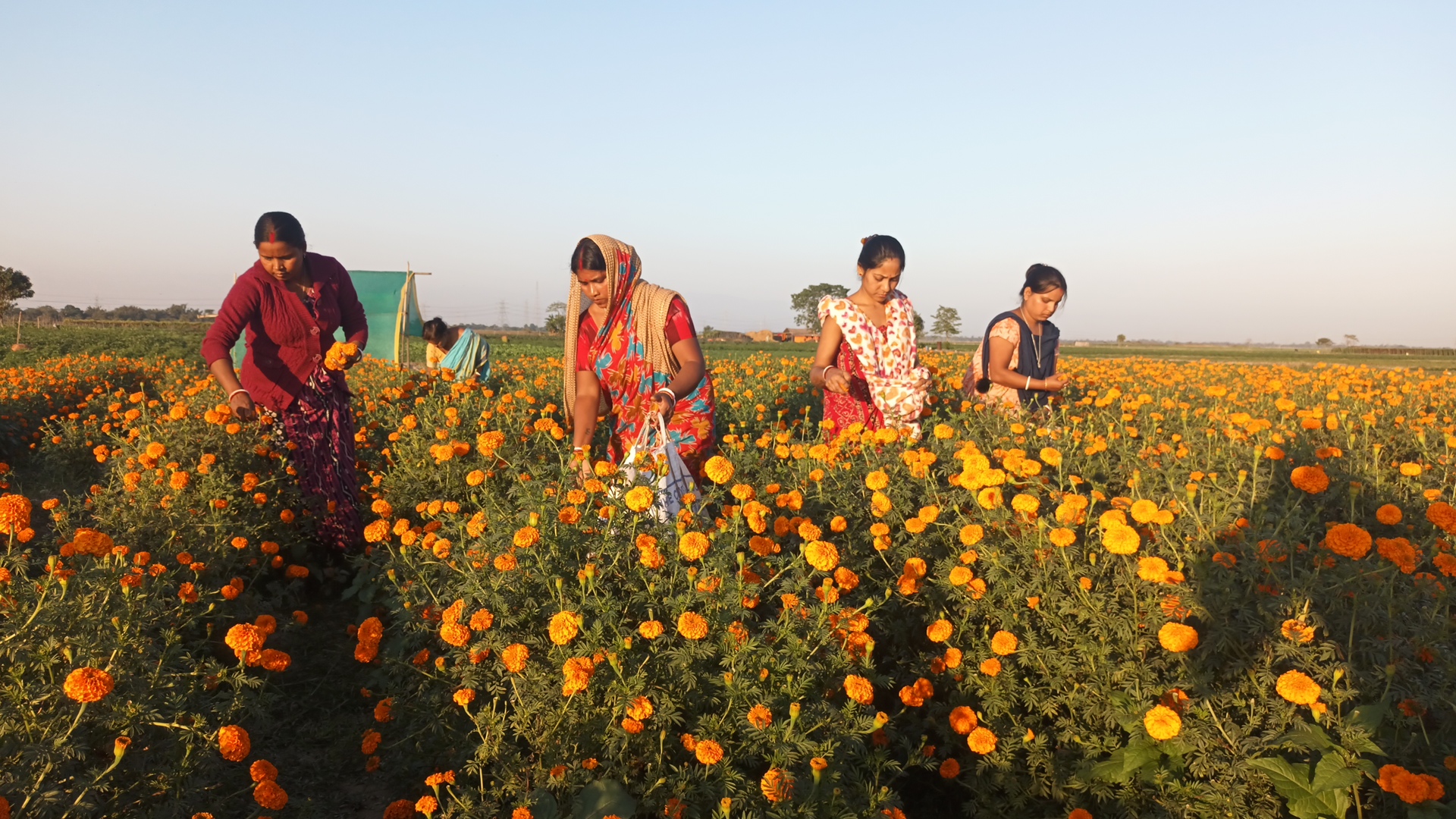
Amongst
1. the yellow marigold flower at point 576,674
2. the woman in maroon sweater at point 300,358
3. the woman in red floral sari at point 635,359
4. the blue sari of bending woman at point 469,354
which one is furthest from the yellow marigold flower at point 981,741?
the blue sari of bending woman at point 469,354

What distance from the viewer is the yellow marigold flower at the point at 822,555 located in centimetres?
200

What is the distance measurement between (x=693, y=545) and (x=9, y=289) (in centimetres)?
3874

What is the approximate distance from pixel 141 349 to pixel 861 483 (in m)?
24.0

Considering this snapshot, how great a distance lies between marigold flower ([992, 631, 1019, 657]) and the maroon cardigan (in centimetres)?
317

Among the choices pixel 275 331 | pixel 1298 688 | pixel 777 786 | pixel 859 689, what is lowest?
pixel 777 786

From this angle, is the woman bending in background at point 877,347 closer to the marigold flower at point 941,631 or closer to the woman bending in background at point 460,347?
the marigold flower at point 941,631

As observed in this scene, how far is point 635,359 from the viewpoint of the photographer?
11.5ft

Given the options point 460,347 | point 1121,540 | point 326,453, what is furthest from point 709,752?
point 460,347

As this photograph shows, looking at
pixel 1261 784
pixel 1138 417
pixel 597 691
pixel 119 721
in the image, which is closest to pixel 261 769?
pixel 119 721

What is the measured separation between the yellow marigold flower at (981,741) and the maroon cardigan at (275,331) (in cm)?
322

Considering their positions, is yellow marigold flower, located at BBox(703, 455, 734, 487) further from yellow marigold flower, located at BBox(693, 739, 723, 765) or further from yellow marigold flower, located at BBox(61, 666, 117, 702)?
yellow marigold flower, located at BBox(61, 666, 117, 702)

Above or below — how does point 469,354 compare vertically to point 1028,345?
below

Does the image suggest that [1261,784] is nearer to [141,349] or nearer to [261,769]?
[261,769]

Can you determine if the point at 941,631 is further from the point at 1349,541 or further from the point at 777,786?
the point at 1349,541
